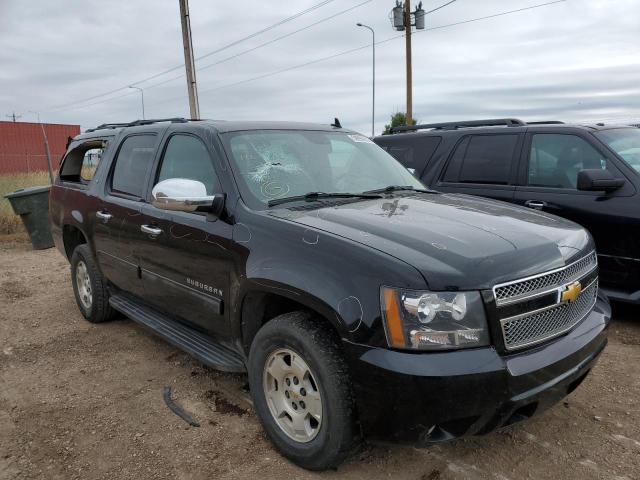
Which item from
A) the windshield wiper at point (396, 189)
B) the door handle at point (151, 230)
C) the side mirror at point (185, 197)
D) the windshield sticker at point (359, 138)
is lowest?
the door handle at point (151, 230)

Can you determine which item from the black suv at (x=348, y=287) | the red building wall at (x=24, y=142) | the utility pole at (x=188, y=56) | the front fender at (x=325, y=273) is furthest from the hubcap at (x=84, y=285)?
the red building wall at (x=24, y=142)

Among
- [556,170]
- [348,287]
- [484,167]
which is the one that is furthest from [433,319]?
[484,167]

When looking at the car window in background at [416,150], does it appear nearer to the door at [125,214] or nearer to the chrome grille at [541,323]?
the door at [125,214]

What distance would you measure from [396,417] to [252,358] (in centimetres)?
93

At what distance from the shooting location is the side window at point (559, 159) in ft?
16.7

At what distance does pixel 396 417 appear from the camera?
2.32m

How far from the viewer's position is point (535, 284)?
8.18 ft

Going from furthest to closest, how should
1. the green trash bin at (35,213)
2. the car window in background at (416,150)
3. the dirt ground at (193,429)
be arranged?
the green trash bin at (35,213), the car window in background at (416,150), the dirt ground at (193,429)

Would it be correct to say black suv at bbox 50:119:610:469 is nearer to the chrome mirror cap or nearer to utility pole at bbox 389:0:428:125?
the chrome mirror cap

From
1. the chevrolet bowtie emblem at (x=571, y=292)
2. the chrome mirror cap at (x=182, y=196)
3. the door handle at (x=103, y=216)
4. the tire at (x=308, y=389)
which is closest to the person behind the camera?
the tire at (x=308, y=389)

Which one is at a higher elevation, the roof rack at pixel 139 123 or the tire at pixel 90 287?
the roof rack at pixel 139 123

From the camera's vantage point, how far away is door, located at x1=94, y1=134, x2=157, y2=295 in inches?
165

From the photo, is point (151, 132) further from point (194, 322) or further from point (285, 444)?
point (285, 444)

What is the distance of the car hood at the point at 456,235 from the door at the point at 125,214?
1.59m
